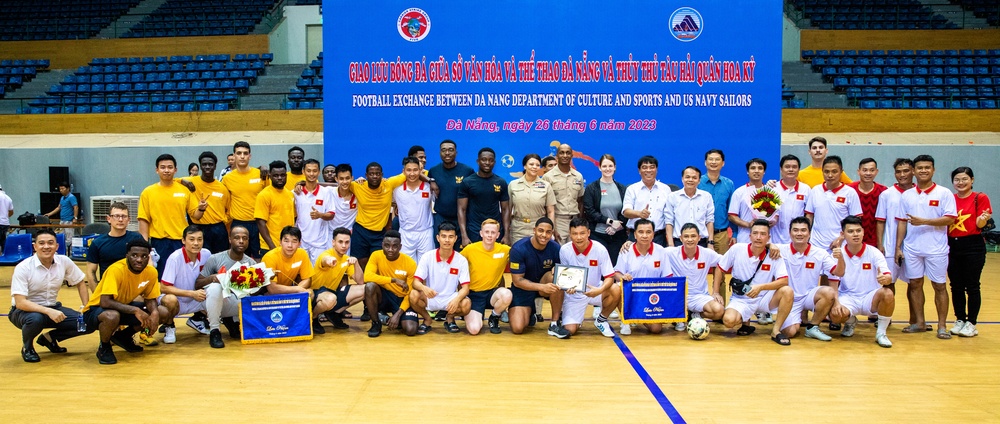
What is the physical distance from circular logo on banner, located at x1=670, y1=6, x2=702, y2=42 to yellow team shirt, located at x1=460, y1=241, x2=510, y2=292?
16.0ft

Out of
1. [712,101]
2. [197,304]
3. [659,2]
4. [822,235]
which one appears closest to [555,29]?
[659,2]

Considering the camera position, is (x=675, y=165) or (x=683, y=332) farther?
(x=675, y=165)

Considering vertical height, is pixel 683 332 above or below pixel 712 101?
below

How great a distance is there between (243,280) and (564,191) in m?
3.47

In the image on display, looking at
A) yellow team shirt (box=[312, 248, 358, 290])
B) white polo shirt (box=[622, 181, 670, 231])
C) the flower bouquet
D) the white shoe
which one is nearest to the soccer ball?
white polo shirt (box=[622, 181, 670, 231])

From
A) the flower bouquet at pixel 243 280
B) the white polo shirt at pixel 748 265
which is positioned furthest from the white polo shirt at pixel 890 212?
the flower bouquet at pixel 243 280

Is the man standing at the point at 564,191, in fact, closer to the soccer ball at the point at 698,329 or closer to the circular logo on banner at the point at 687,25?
the soccer ball at the point at 698,329

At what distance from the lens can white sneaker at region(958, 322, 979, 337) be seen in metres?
7.42

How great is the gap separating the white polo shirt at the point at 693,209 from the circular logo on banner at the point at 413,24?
4.57 metres

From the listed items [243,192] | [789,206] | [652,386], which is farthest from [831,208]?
[243,192]

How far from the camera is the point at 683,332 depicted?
304 inches

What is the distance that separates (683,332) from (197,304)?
15.2 ft

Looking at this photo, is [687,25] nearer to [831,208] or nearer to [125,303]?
[831,208]

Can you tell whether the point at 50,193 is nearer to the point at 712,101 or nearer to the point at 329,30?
the point at 329,30
